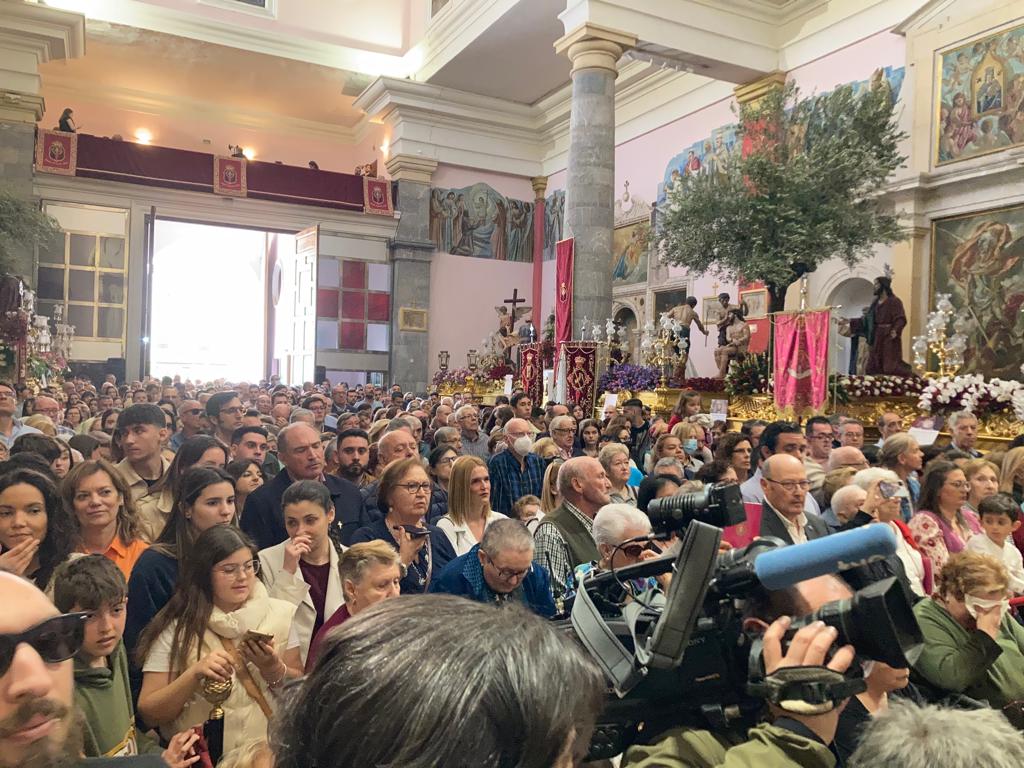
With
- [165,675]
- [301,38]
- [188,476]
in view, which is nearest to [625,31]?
[301,38]

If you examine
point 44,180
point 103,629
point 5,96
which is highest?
point 5,96

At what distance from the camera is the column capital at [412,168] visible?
22.8 meters

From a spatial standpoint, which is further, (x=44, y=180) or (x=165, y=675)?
(x=44, y=180)

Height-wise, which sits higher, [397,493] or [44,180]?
[44,180]

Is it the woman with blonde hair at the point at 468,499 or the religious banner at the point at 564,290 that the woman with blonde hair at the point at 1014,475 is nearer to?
the woman with blonde hair at the point at 468,499

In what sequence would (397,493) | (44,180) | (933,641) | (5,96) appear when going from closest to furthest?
(933,641)
(397,493)
(5,96)
(44,180)

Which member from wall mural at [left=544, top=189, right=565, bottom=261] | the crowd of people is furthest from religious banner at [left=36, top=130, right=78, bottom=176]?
the crowd of people

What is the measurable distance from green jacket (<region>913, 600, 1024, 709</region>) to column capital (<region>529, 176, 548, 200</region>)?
22.7 meters

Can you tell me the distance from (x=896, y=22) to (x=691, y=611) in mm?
16282

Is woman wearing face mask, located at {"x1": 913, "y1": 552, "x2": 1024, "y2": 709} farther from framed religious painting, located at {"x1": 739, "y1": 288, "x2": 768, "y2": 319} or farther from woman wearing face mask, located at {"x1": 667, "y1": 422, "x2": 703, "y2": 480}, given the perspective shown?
framed religious painting, located at {"x1": 739, "y1": 288, "x2": 768, "y2": 319}

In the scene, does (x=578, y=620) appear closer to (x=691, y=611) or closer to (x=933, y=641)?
(x=691, y=611)

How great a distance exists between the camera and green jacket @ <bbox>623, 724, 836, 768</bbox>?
1385 millimetres

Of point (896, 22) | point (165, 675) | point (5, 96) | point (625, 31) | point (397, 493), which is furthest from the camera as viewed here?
point (5, 96)

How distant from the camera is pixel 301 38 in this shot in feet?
74.6
